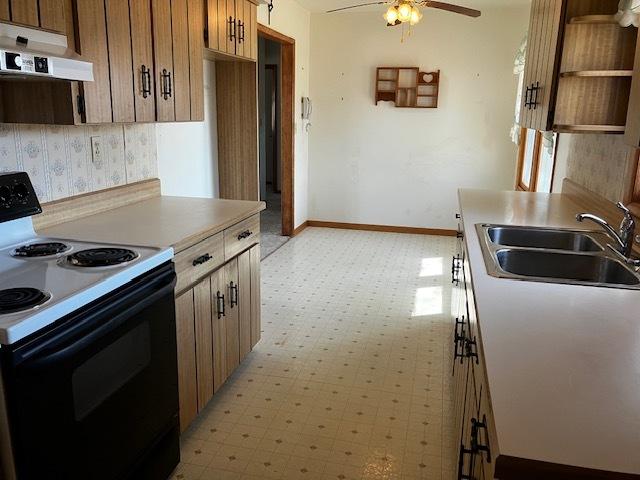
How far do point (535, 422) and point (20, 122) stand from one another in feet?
6.47

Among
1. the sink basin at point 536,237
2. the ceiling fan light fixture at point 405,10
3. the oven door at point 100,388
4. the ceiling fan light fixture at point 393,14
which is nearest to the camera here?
the oven door at point 100,388

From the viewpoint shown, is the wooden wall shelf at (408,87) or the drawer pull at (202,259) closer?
the drawer pull at (202,259)

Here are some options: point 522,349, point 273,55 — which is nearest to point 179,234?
point 522,349

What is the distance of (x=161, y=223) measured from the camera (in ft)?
7.54

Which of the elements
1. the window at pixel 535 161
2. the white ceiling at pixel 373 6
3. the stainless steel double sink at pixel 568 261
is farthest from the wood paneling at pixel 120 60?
the white ceiling at pixel 373 6

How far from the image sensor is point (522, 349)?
1160 mm

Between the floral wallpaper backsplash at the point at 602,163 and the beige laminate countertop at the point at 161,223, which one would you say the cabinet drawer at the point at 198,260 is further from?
the floral wallpaper backsplash at the point at 602,163

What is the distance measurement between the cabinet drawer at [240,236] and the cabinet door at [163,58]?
62 cm

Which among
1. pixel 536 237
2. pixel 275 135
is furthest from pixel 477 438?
pixel 275 135

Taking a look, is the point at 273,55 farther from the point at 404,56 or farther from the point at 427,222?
the point at 427,222

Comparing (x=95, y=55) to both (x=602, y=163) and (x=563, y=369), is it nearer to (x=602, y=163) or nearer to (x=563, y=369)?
(x=563, y=369)

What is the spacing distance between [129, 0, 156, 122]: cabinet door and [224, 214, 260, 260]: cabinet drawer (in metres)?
0.64

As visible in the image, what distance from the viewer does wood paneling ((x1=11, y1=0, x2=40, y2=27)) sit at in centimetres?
158

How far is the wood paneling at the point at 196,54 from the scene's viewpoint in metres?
2.63
